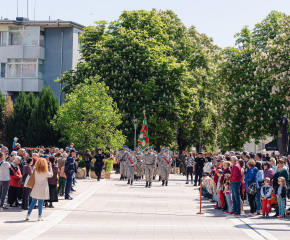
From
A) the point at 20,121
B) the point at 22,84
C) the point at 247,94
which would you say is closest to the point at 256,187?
the point at 247,94

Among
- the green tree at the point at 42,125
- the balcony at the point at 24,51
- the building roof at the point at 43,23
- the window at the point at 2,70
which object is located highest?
the building roof at the point at 43,23

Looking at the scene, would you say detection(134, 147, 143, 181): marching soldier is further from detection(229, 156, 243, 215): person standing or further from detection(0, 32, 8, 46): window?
detection(0, 32, 8, 46): window

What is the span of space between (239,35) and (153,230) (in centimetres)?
3054

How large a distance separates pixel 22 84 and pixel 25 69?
5.71 ft

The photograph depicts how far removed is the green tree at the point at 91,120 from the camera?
106 ft

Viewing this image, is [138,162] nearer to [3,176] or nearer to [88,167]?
[88,167]

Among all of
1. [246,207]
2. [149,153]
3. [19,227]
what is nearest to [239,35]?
[149,153]

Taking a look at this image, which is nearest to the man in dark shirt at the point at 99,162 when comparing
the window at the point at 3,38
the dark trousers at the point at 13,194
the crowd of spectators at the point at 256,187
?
the dark trousers at the point at 13,194

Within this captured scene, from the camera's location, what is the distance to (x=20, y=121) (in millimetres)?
42469

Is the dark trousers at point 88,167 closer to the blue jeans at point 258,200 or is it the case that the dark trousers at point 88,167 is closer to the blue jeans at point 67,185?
the blue jeans at point 67,185

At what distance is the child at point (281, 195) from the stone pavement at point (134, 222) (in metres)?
0.29

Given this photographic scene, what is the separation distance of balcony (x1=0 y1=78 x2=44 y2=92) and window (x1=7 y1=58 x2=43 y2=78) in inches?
19.1

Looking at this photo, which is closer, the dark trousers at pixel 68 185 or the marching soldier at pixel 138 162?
the dark trousers at pixel 68 185

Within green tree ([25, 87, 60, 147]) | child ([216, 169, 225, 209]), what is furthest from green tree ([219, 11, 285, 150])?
child ([216, 169, 225, 209])
